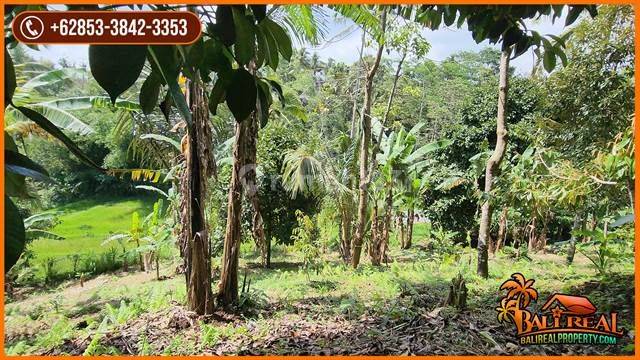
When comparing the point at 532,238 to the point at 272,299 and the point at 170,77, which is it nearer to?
the point at 272,299

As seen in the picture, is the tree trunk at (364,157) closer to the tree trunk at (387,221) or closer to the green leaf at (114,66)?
the tree trunk at (387,221)

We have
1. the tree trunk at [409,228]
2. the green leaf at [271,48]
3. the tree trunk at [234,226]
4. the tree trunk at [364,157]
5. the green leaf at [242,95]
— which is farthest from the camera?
the tree trunk at [409,228]

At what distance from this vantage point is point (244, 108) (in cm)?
40

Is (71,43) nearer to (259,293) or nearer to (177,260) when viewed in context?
(259,293)

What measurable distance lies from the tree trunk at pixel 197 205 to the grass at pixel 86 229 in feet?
7.13

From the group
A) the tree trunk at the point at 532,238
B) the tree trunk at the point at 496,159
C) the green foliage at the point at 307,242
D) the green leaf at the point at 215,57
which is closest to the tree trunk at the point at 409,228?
the tree trunk at the point at 532,238

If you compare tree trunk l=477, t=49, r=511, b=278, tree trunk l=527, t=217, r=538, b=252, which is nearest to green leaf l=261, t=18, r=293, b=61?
tree trunk l=477, t=49, r=511, b=278

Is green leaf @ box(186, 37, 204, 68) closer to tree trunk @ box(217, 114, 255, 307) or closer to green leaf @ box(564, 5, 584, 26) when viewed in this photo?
green leaf @ box(564, 5, 584, 26)

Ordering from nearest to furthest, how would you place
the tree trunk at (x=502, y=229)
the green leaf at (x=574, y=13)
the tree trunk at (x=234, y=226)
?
the green leaf at (x=574, y=13) < the tree trunk at (x=234, y=226) < the tree trunk at (x=502, y=229)

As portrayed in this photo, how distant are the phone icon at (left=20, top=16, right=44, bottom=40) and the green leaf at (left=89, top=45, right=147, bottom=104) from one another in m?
0.21

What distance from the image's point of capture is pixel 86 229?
4.33 metres

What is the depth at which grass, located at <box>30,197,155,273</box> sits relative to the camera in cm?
409

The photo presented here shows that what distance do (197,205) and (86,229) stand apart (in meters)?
2.82

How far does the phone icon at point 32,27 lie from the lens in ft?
1.46
